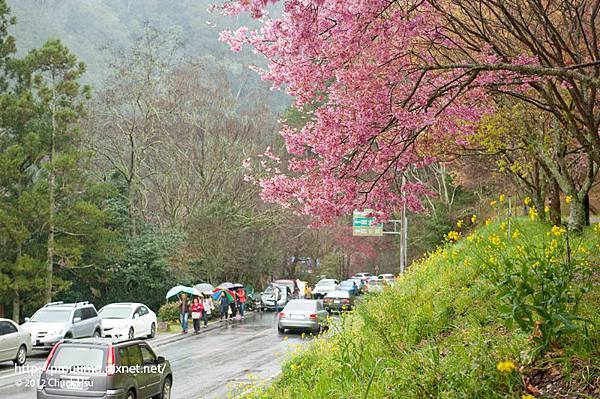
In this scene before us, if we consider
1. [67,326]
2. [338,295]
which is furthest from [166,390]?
[338,295]

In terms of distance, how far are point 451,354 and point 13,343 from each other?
55.0 ft

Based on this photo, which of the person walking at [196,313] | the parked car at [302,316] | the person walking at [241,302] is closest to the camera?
the parked car at [302,316]

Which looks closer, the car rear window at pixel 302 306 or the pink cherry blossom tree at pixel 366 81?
the pink cherry blossom tree at pixel 366 81

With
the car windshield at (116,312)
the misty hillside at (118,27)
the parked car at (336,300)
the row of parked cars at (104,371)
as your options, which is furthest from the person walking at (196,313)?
the misty hillside at (118,27)

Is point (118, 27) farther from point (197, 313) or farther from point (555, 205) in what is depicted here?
point (555, 205)

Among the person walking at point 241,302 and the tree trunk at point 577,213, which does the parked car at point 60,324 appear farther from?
the tree trunk at point 577,213

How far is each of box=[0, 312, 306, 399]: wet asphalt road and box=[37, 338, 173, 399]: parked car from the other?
1.74 metres

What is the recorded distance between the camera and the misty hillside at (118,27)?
70.4m

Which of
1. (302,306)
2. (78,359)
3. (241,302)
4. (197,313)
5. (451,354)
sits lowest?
(241,302)

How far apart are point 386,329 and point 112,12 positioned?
328 feet

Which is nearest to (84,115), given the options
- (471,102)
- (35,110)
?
(35,110)

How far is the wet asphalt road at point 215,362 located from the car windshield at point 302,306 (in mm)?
1142

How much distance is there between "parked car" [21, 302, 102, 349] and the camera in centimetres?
2275

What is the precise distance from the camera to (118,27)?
9569 centimetres
